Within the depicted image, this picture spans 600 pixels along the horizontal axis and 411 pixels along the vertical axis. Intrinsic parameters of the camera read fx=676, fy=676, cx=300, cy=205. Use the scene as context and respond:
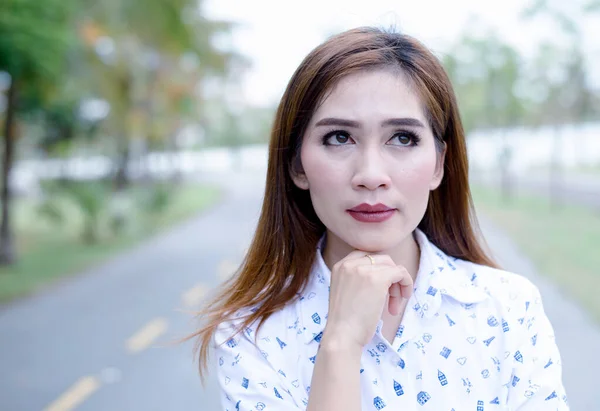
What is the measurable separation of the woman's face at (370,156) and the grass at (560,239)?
5749mm

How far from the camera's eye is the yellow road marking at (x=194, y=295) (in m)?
7.89

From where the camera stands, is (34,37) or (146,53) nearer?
(34,37)

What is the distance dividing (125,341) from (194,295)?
2.01 meters

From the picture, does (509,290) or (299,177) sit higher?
(299,177)

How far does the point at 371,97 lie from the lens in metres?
1.50

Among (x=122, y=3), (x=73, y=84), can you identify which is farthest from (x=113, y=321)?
(x=73, y=84)

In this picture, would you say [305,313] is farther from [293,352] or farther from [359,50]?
[359,50]

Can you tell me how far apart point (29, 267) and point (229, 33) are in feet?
37.8

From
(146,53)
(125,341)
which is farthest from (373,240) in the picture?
(146,53)

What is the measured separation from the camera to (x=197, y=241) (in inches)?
553

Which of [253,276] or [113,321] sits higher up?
[253,276]

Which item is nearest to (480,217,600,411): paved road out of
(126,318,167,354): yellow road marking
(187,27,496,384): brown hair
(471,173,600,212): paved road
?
(187,27,496,384): brown hair

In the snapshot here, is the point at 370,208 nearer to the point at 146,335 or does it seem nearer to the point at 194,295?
the point at 146,335

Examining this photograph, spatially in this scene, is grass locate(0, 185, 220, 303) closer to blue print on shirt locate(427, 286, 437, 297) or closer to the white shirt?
the white shirt
